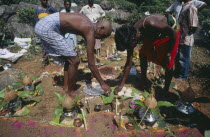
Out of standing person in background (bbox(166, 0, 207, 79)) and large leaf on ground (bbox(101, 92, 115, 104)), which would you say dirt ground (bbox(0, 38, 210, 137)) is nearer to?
standing person in background (bbox(166, 0, 207, 79))

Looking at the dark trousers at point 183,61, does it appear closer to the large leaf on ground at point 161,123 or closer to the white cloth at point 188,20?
the white cloth at point 188,20

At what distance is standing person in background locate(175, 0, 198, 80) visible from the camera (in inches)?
137

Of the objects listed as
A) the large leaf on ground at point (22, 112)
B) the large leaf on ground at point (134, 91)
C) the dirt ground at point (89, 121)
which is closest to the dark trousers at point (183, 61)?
the dirt ground at point (89, 121)

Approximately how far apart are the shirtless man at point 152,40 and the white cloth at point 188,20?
846 millimetres

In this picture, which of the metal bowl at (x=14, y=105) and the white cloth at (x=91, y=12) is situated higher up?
the white cloth at (x=91, y=12)

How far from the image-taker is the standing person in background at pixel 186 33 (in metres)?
3.49

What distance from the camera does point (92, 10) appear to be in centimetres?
569

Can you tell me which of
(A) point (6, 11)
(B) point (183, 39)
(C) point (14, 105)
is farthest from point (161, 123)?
(A) point (6, 11)

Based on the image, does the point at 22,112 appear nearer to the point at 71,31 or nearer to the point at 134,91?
the point at 71,31

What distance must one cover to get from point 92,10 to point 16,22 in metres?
4.32

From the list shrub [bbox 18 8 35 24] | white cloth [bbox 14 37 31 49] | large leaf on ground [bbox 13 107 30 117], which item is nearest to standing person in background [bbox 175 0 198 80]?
large leaf on ground [bbox 13 107 30 117]

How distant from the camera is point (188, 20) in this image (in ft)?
11.7

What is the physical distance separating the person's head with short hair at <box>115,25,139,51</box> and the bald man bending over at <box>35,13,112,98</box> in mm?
180

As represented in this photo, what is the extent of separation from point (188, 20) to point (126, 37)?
1945 millimetres
